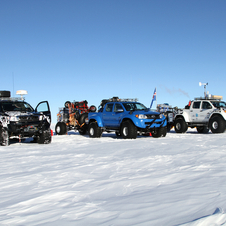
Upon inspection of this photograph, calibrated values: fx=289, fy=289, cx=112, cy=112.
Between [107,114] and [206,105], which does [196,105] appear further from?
[107,114]

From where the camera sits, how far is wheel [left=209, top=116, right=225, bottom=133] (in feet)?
47.6

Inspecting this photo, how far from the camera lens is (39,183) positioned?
4.62 meters

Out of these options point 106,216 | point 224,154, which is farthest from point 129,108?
point 106,216

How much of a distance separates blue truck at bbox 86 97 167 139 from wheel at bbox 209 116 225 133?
322cm

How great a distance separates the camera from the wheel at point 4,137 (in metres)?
10.3

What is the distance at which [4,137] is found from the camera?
10.3 m

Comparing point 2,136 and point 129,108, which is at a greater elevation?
point 129,108

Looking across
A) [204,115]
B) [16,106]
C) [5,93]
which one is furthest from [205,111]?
[5,93]

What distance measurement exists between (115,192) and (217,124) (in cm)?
1193

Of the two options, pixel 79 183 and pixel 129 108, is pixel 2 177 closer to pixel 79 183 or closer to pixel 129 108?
pixel 79 183

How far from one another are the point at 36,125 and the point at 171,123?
9109 mm

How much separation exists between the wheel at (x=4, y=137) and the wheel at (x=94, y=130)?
4706mm

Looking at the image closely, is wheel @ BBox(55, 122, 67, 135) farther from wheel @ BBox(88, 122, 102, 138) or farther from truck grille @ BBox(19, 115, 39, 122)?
truck grille @ BBox(19, 115, 39, 122)

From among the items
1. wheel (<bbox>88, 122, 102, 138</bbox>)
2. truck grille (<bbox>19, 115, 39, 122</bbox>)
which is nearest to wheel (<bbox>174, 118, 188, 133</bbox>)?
wheel (<bbox>88, 122, 102, 138</bbox>)
